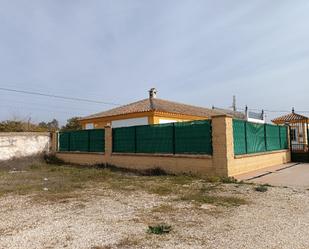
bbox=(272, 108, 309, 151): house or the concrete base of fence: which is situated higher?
bbox=(272, 108, 309, 151): house

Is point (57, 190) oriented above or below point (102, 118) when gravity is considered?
below

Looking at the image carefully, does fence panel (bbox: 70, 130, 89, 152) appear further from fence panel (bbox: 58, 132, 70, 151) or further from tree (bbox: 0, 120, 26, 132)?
tree (bbox: 0, 120, 26, 132)

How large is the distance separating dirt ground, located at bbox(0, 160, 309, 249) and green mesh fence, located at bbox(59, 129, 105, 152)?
756 cm

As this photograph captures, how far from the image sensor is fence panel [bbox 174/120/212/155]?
40.5 feet

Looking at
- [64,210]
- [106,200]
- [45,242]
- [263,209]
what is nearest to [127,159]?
[106,200]

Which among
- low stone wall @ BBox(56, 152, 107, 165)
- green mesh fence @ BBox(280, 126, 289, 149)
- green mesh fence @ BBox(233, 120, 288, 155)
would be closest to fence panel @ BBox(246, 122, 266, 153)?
green mesh fence @ BBox(233, 120, 288, 155)

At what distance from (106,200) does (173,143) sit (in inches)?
231

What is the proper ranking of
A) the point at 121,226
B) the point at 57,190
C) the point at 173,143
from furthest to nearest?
the point at 173,143 → the point at 57,190 → the point at 121,226

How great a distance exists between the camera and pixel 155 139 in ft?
48.1

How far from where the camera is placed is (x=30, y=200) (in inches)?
338

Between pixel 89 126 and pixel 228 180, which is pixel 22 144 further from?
pixel 228 180

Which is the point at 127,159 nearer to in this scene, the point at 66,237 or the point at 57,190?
the point at 57,190

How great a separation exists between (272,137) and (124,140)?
7966 millimetres

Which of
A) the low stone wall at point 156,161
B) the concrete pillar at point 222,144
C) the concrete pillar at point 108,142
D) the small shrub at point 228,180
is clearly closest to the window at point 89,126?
the low stone wall at point 156,161
